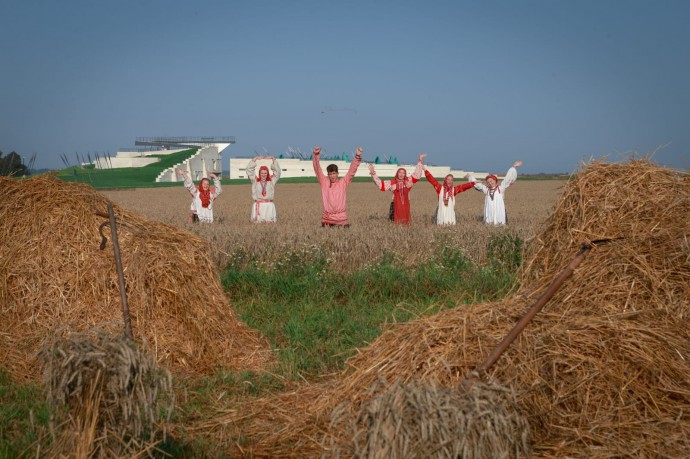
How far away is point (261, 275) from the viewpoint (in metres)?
10.4

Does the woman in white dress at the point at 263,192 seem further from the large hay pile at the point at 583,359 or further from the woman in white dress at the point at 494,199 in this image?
the large hay pile at the point at 583,359

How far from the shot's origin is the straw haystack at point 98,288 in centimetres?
671

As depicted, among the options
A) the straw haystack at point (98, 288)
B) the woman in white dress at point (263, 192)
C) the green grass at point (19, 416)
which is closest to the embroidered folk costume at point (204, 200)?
the woman in white dress at point (263, 192)

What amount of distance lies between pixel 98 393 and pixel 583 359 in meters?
2.90

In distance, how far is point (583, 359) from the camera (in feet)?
15.1

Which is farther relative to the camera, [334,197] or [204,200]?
[204,200]

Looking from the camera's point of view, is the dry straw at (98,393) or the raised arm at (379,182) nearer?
the dry straw at (98,393)

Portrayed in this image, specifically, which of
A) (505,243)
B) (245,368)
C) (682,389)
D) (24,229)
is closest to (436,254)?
(505,243)

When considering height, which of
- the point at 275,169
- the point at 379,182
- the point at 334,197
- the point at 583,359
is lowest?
the point at 583,359

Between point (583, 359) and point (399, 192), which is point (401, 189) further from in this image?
point (583, 359)

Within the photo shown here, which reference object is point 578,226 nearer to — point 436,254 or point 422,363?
point 422,363

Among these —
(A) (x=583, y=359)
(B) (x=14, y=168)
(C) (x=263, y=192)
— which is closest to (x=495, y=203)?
(C) (x=263, y=192)

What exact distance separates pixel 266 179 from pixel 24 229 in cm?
1090

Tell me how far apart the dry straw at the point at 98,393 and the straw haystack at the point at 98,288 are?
2.84 meters
